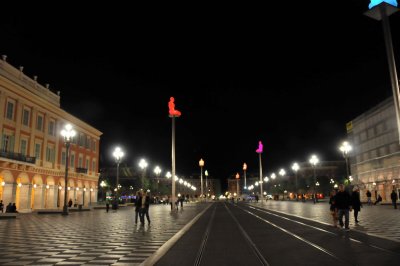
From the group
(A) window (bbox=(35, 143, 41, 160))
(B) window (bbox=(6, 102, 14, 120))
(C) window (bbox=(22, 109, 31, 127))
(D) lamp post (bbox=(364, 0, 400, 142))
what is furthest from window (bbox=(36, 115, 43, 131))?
(D) lamp post (bbox=(364, 0, 400, 142))

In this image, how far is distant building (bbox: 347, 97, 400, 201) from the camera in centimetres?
5438

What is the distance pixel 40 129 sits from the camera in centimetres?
4572

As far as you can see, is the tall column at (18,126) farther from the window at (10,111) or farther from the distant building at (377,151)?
the distant building at (377,151)

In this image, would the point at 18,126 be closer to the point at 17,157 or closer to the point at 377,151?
the point at 17,157

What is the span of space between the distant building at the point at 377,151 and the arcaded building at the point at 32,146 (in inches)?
1786

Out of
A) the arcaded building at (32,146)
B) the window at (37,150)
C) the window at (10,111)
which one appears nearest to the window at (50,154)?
the arcaded building at (32,146)

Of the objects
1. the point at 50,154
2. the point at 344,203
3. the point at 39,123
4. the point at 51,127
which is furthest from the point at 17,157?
the point at 344,203

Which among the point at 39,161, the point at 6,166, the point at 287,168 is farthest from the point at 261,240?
the point at 287,168

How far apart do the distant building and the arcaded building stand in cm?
4537

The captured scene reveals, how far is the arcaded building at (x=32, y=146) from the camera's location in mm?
38250

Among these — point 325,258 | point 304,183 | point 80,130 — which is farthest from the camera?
point 304,183

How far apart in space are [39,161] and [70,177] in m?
10.1

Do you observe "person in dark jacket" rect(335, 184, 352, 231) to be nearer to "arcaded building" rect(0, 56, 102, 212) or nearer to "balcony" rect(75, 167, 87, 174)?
"arcaded building" rect(0, 56, 102, 212)

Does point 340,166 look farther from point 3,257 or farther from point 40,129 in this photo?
point 3,257
